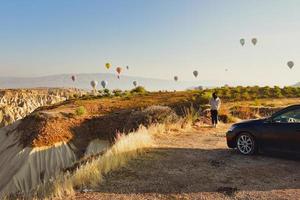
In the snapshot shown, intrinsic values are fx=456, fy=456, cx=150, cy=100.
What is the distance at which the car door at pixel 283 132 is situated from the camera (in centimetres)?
1292

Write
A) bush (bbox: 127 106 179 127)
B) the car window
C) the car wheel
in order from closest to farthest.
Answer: the car window < the car wheel < bush (bbox: 127 106 179 127)

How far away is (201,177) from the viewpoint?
11844 mm

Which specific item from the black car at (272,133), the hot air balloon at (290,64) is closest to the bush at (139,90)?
the hot air balloon at (290,64)

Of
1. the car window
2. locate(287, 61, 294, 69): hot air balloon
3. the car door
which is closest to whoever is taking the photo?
the car door

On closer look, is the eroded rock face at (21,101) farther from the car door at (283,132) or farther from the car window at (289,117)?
the car window at (289,117)

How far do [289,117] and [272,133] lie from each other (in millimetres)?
727

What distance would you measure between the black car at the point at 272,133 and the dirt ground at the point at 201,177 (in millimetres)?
391

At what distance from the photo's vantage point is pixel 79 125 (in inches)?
1551

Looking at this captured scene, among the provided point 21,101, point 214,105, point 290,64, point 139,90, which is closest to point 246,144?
point 214,105

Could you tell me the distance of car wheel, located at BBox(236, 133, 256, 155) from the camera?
14167 millimetres

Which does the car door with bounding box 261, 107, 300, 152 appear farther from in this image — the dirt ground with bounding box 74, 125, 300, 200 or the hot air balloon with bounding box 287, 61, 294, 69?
the hot air balloon with bounding box 287, 61, 294, 69

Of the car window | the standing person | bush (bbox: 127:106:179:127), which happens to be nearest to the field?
the standing person

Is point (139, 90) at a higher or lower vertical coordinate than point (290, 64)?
lower

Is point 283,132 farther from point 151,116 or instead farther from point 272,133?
point 151,116
